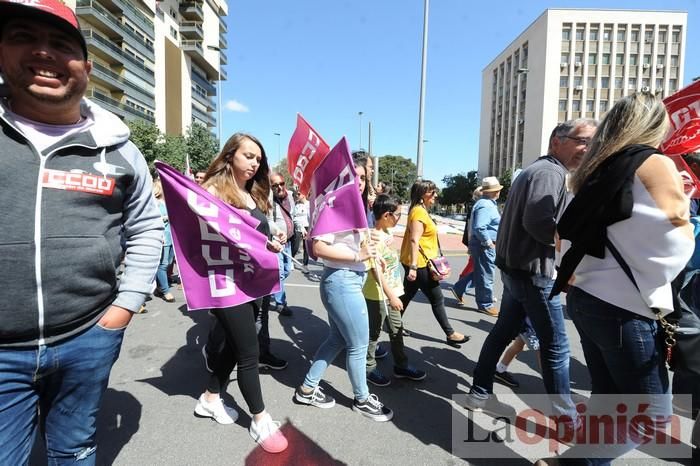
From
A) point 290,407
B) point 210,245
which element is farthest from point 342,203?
point 290,407

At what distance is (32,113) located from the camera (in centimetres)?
138

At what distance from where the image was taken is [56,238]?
51.7 inches

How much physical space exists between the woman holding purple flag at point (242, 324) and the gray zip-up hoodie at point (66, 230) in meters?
0.84

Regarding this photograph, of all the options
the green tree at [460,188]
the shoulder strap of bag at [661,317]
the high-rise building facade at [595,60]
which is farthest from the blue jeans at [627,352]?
the green tree at [460,188]

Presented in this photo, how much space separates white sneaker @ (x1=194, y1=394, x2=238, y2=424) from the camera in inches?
104

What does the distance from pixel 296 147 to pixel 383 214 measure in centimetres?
90

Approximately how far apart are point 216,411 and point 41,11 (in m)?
2.41

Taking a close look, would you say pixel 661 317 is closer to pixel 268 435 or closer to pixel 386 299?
pixel 386 299

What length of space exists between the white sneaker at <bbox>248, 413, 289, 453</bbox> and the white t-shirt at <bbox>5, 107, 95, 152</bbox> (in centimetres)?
195

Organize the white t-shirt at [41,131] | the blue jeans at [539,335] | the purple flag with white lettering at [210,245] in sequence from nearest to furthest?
1. the white t-shirt at [41,131]
2. the purple flag with white lettering at [210,245]
3. the blue jeans at [539,335]

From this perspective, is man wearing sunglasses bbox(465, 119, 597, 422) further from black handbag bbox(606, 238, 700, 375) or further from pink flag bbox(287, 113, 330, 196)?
pink flag bbox(287, 113, 330, 196)

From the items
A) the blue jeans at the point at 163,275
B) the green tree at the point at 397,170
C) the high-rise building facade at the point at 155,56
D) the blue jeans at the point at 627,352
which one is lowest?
the blue jeans at the point at 163,275

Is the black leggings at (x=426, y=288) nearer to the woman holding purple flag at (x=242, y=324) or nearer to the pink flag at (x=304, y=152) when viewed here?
the pink flag at (x=304, y=152)

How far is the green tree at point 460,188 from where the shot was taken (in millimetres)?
72250
